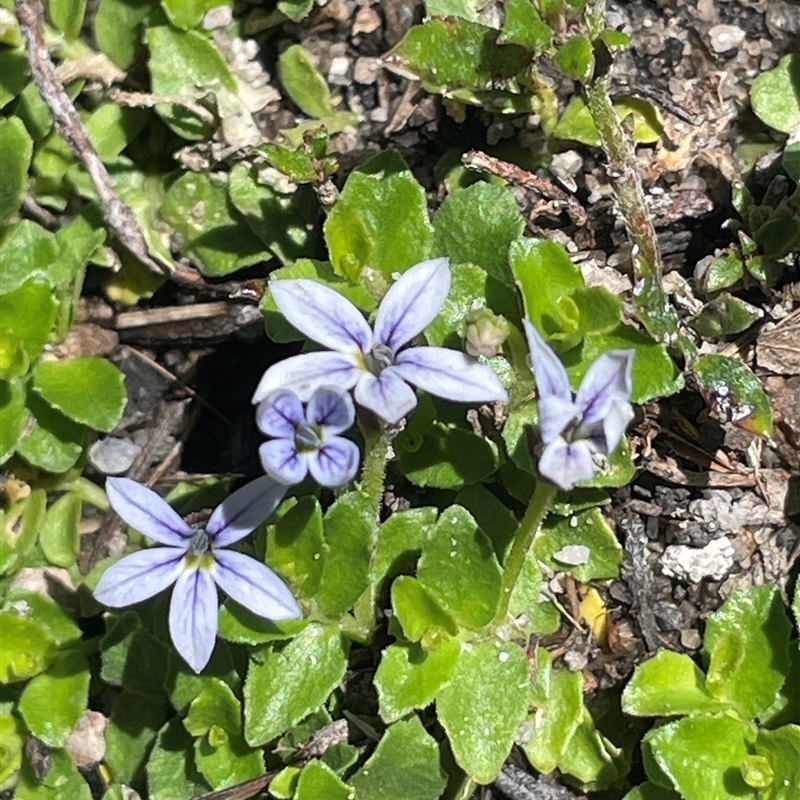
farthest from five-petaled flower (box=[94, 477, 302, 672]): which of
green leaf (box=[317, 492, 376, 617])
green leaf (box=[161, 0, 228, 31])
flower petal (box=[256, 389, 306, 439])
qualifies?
green leaf (box=[161, 0, 228, 31])

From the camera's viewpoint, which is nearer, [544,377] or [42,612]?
[544,377]

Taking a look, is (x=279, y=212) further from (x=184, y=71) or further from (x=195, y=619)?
(x=195, y=619)

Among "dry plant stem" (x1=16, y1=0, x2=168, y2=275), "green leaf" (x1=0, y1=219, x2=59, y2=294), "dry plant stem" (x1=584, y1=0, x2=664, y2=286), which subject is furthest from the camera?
"green leaf" (x1=0, y1=219, x2=59, y2=294)

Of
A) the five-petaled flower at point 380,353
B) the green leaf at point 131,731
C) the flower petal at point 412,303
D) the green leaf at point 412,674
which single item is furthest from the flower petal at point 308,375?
the green leaf at point 131,731

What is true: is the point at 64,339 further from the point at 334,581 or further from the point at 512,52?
the point at 512,52

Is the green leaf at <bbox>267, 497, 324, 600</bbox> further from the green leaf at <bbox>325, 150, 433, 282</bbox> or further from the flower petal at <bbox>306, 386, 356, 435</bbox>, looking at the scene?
the green leaf at <bbox>325, 150, 433, 282</bbox>

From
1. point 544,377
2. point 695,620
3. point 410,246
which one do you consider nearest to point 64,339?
point 410,246
